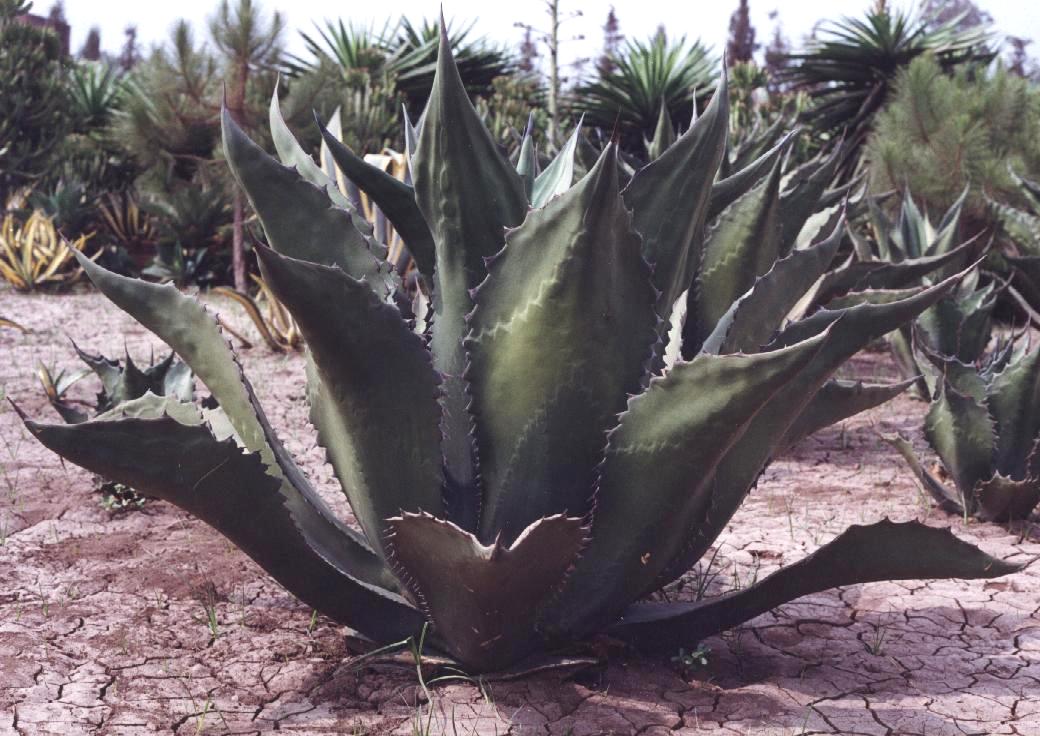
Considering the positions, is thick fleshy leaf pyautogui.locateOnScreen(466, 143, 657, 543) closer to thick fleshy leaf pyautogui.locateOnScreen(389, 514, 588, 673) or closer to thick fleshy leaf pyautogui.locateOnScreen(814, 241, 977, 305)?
thick fleshy leaf pyautogui.locateOnScreen(389, 514, 588, 673)

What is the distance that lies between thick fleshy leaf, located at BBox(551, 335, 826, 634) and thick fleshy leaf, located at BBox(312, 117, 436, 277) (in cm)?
52

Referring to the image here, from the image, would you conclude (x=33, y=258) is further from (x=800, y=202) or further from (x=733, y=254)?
(x=733, y=254)

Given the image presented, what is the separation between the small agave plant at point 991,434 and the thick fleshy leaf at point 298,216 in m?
1.79

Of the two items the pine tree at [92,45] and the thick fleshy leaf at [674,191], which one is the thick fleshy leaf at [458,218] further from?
the pine tree at [92,45]

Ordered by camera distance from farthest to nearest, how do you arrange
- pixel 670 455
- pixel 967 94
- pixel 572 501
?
pixel 967 94 → pixel 572 501 → pixel 670 455

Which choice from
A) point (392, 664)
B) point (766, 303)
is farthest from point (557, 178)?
point (392, 664)

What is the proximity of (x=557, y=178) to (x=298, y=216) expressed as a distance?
0.47m

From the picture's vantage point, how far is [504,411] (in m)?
1.56

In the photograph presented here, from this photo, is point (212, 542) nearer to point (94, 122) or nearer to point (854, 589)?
point (854, 589)

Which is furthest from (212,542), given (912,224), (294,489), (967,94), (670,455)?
(967,94)

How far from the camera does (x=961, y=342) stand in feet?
13.1

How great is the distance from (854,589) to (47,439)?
176 centimetres

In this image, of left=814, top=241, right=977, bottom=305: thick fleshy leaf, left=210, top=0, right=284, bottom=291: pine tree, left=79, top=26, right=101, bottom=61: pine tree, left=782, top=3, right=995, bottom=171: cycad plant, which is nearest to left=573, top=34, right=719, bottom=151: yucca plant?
left=782, top=3, right=995, bottom=171: cycad plant

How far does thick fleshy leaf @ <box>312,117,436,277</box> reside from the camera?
1771mm
